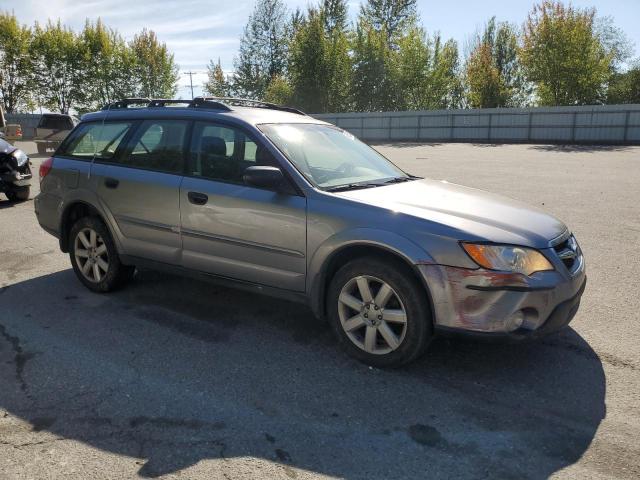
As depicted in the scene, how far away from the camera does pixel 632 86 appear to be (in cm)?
4453

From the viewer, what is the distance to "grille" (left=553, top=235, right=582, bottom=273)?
3.44 metres

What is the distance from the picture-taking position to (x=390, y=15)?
5438cm

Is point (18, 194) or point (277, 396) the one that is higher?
point (18, 194)

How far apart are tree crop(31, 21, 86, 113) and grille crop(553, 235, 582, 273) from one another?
59136 mm

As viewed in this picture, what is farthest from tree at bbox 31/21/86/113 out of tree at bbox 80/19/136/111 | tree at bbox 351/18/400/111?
tree at bbox 351/18/400/111

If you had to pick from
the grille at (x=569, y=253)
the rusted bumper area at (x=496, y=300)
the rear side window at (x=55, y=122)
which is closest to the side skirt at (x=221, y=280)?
the rusted bumper area at (x=496, y=300)

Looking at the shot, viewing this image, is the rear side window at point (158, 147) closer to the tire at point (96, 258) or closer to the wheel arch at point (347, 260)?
the tire at point (96, 258)

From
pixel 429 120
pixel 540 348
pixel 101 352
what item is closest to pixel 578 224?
pixel 540 348

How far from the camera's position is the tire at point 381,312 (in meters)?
3.35

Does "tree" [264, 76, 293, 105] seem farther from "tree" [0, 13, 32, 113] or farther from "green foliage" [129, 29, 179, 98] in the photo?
"tree" [0, 13, 32, 113]

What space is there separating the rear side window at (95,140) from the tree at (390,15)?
172 ft

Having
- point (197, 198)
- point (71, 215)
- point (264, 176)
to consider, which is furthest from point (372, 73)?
point (264, 176)

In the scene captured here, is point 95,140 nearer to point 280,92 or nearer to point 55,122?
point 55,122

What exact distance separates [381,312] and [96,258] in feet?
9.52
